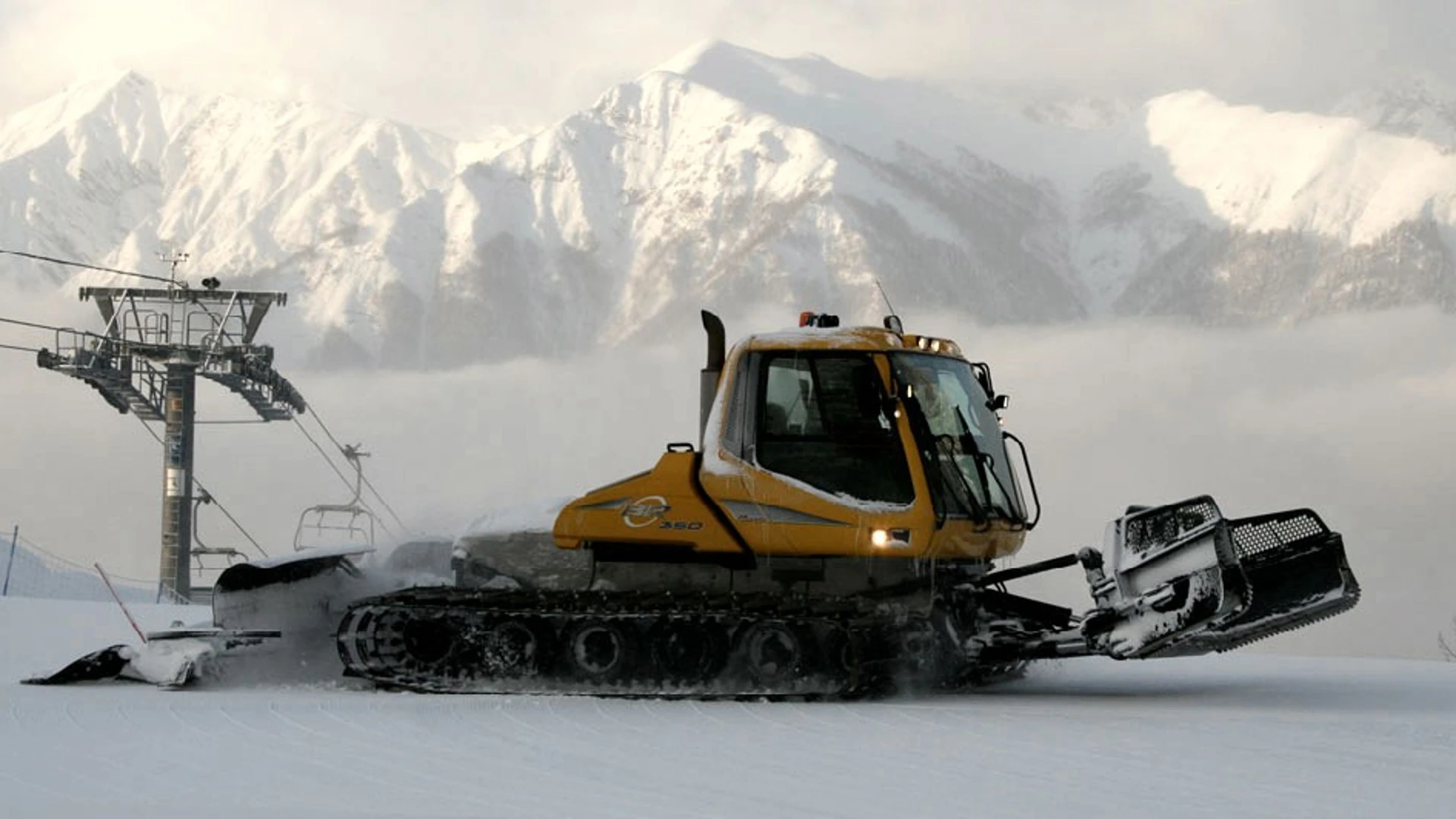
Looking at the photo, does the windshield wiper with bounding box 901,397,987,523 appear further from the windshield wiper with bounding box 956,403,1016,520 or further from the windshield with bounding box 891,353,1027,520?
the windshield wiper with bounding box 956,403,1016,520

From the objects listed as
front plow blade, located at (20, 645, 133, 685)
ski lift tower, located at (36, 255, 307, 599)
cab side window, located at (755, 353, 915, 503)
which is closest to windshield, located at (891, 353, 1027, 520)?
cab side window, located at (755, 353, 915, 503)

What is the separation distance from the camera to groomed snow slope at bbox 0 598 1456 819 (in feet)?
30.9

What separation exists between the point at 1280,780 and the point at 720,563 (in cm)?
559

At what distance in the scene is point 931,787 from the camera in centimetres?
992

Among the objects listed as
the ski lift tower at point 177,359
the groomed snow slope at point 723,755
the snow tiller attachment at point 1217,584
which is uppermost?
the ski lift tower at point 177,359

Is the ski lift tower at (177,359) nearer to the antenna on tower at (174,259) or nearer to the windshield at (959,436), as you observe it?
the antenna on tower at (174,259)

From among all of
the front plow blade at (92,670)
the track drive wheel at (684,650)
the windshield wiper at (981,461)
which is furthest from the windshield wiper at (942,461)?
the front plow blade at (92,670)

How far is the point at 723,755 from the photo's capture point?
11188mm

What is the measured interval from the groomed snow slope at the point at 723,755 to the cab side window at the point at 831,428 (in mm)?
1675

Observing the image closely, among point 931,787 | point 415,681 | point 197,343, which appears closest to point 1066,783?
point 931,787

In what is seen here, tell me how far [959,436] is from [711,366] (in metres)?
2.20

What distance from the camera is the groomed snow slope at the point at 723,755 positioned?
9430 millimetres

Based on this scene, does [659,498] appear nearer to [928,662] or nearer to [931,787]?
[928,662]

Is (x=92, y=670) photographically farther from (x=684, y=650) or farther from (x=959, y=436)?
(x=959, y=436)
